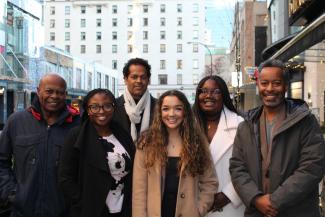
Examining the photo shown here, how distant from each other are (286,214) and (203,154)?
31.7 inches

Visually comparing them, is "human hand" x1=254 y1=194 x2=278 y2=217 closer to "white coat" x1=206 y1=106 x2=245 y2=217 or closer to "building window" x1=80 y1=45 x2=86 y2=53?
"white coat" x1=206 y1=106 x2=245 y2=217

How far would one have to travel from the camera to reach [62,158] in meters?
3.77

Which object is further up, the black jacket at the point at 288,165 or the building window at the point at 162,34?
the building window at the point at 162,34

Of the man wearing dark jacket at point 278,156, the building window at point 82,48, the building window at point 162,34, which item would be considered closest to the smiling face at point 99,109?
the man wearing dark jacket at point 278,156

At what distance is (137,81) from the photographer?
4.97 m

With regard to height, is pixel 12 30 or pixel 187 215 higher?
pixel 12 30

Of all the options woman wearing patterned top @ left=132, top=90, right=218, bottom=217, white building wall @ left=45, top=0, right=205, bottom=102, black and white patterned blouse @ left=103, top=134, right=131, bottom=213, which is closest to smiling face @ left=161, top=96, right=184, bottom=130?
woman wearing patterned top @ left=132, top=90, right=218, bottom=217

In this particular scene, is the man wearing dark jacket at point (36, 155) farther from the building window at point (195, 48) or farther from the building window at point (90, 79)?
the building window at point (195, 48)

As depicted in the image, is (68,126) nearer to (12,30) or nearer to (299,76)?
(299,76)

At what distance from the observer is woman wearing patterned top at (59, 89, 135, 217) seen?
12.2 feet

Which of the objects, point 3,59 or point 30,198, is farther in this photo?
point 3,59

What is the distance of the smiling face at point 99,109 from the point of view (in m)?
3.88

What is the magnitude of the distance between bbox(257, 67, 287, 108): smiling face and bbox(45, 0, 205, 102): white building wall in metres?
95.9

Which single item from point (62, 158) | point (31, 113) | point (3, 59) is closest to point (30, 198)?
point (62, 158)
